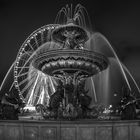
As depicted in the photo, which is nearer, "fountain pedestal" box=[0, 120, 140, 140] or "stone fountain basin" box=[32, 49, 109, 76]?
"fountain pedestal" box=[0, 120, 140, 140]

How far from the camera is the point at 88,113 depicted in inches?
436

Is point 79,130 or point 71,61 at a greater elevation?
point 71,61

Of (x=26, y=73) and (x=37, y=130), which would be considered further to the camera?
(x=26, y=73)

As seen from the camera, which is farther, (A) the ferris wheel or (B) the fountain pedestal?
(A) the ferris wheel

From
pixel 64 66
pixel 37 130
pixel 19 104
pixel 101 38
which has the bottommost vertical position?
pixel 37 130

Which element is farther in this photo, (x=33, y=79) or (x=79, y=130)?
(x=33, y=79)

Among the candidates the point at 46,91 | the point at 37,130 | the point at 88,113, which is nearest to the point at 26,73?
the point at 46,91

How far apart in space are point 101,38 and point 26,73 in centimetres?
776

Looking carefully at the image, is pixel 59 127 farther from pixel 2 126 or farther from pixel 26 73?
pixel 26 73

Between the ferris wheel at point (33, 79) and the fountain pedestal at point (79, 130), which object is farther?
the ferris wheel at point (33, 79)

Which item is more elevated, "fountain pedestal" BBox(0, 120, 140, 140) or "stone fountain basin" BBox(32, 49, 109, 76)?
"stone fountain basin" BBox(32, 49, 109, 76)

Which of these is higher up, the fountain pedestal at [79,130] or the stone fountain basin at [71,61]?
the stone fountain basin at [71,61]

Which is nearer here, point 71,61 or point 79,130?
point 79,130

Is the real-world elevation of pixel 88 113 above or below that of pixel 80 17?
below
